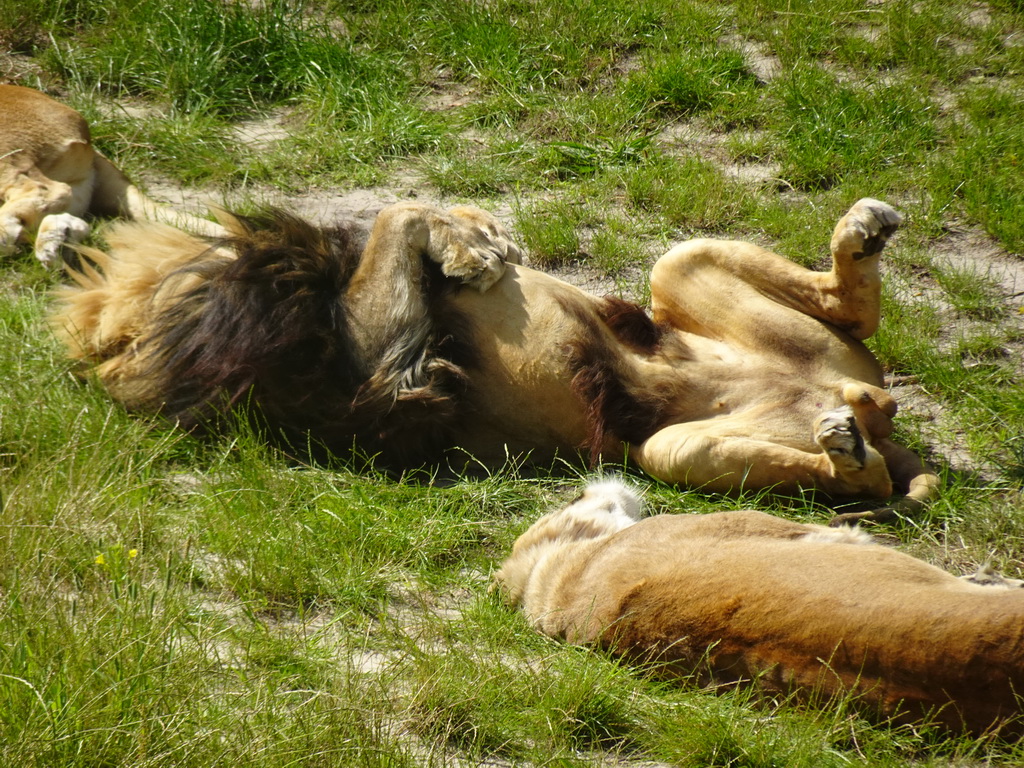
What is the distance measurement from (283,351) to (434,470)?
74 cm

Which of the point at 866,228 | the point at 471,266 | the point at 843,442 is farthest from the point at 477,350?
the point at 866,228

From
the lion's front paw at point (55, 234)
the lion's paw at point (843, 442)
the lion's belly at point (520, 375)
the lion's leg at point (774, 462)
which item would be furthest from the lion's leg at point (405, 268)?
the lion's front paw at point (55, 234)

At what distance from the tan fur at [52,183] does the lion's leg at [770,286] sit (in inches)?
87.3

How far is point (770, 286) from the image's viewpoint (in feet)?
14.8

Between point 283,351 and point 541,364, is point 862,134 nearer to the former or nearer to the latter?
point 541,364

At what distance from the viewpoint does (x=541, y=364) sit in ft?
14.1

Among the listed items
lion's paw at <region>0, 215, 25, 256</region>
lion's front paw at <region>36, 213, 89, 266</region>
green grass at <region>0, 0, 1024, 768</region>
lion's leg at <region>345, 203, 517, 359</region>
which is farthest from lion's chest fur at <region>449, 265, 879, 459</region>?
lion's paw at <region>0, 215, 25, 256</region>

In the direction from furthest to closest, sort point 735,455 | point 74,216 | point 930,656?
point 74,216 → point 735,455 → point 930,656

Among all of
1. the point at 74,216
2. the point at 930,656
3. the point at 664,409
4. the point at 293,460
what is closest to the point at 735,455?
the point at 664,409

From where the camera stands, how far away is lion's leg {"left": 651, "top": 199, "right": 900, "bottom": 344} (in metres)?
4.21

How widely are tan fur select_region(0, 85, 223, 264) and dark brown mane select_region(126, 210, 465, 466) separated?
3.55ft

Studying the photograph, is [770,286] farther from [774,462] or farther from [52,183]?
[52,183]

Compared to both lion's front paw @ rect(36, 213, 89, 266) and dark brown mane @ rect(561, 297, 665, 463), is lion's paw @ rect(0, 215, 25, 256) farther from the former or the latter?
dark brown mane @ rect(561, 297, 665, 463)

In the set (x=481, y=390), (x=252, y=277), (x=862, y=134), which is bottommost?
(x=481, y=390)
